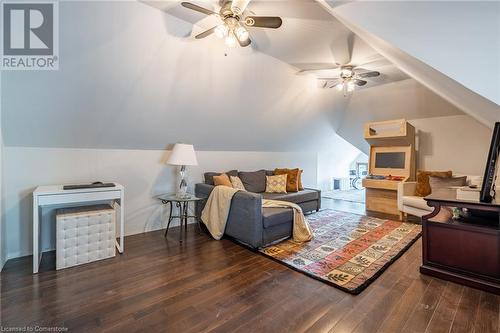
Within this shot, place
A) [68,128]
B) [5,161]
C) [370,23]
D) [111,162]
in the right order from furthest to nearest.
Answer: [111,162] → [68,128] → [5,161] → [370,23]

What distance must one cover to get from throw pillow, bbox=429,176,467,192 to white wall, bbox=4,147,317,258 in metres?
3.70

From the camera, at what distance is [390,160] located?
5.11 meters

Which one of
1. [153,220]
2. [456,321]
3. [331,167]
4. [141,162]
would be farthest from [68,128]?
[331,167]

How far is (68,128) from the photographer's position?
286 centimetres

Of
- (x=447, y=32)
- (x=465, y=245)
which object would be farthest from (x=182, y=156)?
(x=465, y=245)

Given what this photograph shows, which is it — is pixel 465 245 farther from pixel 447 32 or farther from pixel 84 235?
pixel 84 235

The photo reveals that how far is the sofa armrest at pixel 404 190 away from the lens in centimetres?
430

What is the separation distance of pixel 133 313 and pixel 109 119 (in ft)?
7.60

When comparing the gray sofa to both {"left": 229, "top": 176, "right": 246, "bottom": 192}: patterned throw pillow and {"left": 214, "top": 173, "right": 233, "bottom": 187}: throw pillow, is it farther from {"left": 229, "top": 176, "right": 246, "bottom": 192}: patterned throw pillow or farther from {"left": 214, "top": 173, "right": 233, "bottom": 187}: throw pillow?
{"left": 229, "top": 176, "right": 246, "bottom": 192}: patterned throw pillow

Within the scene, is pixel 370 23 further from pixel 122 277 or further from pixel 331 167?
pixel 331 167

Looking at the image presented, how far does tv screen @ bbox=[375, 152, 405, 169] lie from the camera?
4.94 meters

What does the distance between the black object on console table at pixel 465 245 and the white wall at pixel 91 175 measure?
342 cm

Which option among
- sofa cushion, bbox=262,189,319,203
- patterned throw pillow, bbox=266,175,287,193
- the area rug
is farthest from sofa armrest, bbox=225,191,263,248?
patterned throw pillow, bbox=266,175,287,193

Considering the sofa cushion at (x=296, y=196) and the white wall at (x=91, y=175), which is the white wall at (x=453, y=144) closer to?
the sofa cushion at (x=296, y=196)
